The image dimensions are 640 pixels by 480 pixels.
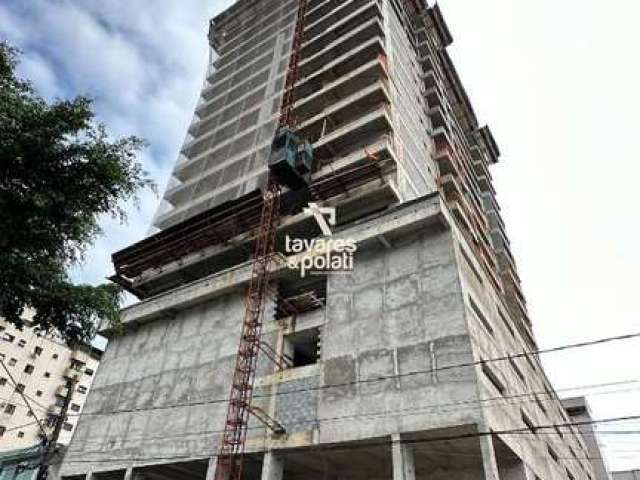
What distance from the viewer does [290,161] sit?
28.8 meters

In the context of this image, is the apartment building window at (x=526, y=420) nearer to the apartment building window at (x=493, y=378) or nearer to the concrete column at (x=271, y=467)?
the apartment building window at (x=493, y=378)

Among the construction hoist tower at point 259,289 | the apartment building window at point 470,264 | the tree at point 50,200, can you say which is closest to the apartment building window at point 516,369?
the apartment building window at point 470,264

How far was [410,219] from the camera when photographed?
822 inches

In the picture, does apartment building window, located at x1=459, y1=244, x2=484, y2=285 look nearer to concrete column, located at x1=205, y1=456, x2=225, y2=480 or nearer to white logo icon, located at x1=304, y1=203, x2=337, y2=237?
white logo icon, located at x1=304, y1=203, x2=337, y2=237

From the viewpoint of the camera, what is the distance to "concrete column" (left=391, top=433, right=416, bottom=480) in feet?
50.4

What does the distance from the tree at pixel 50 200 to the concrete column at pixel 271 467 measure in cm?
888

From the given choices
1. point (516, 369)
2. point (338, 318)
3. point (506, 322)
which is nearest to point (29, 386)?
point (338, 318)

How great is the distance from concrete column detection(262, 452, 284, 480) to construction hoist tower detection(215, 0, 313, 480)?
962 mm

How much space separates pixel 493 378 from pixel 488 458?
13.0 ft

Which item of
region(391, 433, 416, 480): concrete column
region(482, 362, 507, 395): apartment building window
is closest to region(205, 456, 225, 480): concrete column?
region(391, 433, 416, 480): concrete column

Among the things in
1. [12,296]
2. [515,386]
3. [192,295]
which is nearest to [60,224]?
[12,296]

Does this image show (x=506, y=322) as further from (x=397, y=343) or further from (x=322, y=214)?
(x=322, y=214)

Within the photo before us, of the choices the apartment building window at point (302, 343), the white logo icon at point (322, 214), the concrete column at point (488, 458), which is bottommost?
the concrete column at point (488, 458)

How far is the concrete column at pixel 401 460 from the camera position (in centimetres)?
1537
